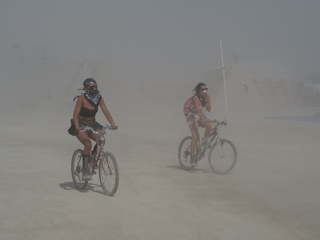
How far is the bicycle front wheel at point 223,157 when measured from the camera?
8.95 m

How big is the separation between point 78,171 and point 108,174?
2.02ft

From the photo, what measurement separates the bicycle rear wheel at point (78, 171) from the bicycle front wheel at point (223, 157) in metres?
2.90

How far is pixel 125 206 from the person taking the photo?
6262 mm

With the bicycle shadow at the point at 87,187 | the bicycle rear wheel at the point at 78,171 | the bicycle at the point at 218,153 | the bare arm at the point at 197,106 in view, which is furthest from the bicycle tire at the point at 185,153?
the bicycle rear wheel at the point at 78,171

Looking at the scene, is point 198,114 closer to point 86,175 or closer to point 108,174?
point 108,174

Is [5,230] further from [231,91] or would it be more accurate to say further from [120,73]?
[120,73]

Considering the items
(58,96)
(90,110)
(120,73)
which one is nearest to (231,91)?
(58,96)

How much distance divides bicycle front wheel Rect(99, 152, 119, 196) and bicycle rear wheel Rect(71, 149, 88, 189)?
389 millimetres

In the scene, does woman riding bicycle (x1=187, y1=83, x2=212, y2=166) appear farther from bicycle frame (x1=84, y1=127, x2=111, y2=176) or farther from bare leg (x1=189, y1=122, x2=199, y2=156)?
bicycle frame (x1=84, y1=127, x2=111, y2=176)

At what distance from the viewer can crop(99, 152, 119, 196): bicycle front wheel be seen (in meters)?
6.69

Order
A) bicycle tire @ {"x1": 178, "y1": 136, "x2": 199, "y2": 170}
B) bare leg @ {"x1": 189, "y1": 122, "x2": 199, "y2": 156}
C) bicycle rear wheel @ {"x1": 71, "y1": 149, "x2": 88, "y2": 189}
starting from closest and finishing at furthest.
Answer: bicycle rear wheel @ {"x1": 71, "y1": 149, "x2": 88, "y2": 189} → bare leg @ {"x1": 189, "y1": 122, "x2": 199, "y2": 156} → bicycle tire @ {"x1": 178, "y1": 136, "x2": 199, "y2": 170}

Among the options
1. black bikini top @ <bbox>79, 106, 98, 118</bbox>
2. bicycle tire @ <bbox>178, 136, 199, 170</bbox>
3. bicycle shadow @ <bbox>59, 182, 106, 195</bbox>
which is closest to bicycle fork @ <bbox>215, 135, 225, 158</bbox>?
bicycle tire @ <bbox>178, 136, 199, 170</bbox>

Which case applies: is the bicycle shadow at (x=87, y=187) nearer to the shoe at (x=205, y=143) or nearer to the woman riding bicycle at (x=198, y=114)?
the woman riding bicycle at (x=198, y=114)

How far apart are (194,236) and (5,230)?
214 cm
